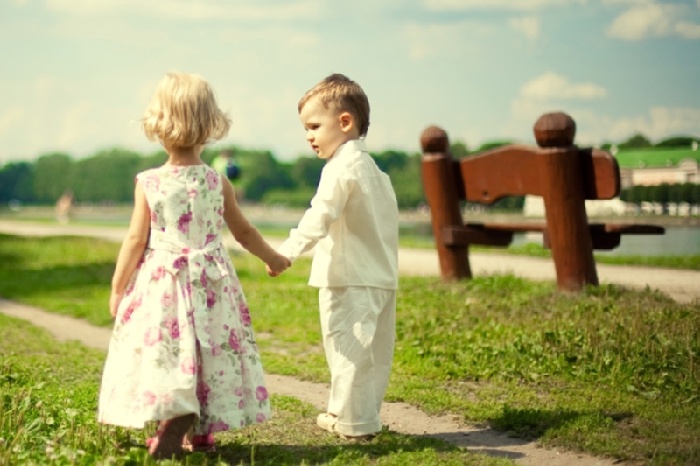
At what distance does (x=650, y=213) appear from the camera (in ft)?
43.6

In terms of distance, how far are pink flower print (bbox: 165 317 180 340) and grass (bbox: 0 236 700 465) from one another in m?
0.54

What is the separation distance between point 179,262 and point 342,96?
118 cm

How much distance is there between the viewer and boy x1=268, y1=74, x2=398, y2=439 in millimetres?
4727

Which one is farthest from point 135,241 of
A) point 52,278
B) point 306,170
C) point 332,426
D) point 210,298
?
point 306,170

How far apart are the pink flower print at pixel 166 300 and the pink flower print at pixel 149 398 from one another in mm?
372

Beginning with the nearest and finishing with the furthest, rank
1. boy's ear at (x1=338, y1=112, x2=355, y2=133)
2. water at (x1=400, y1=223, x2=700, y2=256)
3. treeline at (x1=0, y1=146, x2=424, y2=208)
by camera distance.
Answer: boy's ear at (x1=338, y1=112, x2=355, y2=133) < water at (x1=400, y1=223, x2=700, y2=256) < treeline at (x1=0, y1=146, x2=424, y2=208)

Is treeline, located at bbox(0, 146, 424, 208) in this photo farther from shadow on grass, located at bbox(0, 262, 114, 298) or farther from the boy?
the boy

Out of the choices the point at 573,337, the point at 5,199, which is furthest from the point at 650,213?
the point at 5,199

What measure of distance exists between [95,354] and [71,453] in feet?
13.2

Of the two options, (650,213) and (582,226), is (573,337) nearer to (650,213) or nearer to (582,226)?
(582,226)

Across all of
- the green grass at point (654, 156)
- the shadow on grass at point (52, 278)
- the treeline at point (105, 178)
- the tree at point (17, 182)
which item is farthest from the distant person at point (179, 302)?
the tree at point (17, 182)

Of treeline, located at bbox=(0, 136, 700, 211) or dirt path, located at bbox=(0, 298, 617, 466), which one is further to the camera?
treeline, located at bbox=(0, 136, 700, 211)

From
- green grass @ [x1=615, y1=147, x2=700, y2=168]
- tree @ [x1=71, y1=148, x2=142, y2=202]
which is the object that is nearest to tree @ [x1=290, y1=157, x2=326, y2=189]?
tree @ [x1=71, y1=148, x2=142, y2=202]

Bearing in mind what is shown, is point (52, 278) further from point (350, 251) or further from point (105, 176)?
point (105, 176)
